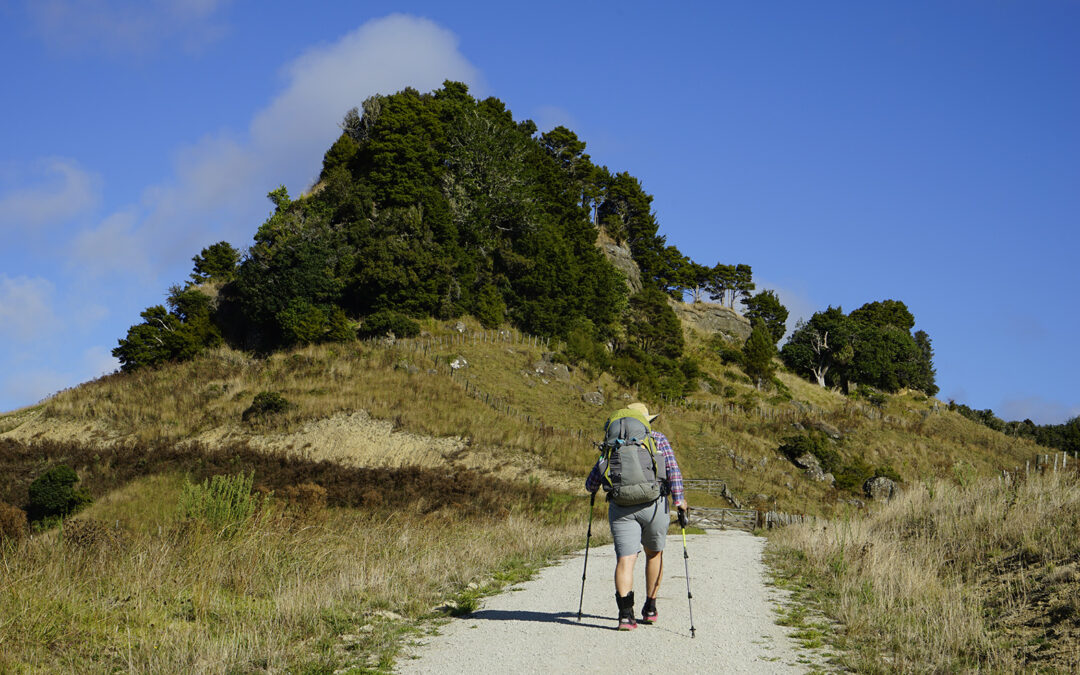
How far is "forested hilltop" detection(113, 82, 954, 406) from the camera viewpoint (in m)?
50.0

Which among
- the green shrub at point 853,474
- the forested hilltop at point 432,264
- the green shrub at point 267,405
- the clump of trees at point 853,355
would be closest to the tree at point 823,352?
the clump of trees at point 853,355

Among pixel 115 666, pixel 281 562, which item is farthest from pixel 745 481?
pixel 115 666

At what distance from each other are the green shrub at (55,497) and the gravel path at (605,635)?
19.5 m

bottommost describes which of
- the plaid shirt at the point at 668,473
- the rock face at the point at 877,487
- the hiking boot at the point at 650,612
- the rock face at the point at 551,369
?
the rock face at the point at 877,487

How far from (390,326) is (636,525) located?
136 ft

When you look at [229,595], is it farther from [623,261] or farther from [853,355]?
[853,355]

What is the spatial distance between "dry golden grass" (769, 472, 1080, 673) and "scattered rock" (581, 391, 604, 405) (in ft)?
108

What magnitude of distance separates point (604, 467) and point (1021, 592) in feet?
15.2

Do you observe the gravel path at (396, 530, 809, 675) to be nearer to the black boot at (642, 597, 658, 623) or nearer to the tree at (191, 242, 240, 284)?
the black boot at (642, 597, 658, 623)

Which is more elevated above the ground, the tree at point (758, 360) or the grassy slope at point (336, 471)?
the tree at point (758, 360)

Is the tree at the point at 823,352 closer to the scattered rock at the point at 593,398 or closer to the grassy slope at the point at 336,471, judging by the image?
the grassy slope at the point at 336,471

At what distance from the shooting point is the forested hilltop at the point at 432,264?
5003 centimetres

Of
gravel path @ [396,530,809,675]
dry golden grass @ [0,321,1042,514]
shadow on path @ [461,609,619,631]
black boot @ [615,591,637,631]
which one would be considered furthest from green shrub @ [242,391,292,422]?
black boot @ [615,591,637,631]

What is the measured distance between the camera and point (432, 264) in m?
50.2
